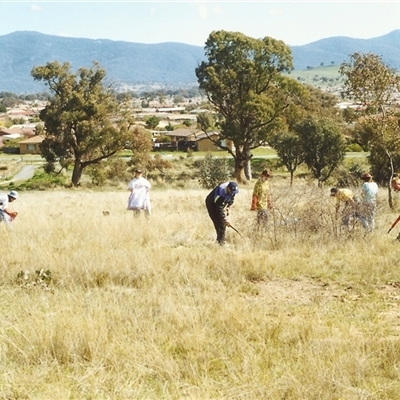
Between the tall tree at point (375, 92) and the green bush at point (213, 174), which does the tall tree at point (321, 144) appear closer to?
the green bush at point (213, 174)

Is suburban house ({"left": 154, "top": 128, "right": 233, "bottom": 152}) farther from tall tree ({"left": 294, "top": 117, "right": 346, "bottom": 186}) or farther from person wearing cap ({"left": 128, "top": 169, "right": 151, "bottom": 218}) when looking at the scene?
person wearing cap ({"left": 128, "top": 169, "right": 151, "bottom": 218})

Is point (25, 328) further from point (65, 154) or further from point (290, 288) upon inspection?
point (65, 154)

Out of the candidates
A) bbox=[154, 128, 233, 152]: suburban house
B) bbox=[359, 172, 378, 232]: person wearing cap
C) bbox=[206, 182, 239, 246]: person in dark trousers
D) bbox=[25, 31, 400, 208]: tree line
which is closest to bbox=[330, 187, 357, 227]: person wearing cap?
bbox=[359, 172, 378, 232]: person wearing cap

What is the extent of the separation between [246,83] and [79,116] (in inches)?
399

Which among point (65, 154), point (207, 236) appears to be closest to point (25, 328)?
point (207, 236)

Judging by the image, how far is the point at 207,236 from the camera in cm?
979

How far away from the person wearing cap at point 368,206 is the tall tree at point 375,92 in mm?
5665

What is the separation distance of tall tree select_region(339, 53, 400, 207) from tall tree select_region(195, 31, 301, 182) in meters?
15.4

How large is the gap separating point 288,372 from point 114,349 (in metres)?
1.42

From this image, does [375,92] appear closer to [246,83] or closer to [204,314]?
[204,314]

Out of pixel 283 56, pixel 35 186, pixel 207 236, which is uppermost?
pixel 283 56

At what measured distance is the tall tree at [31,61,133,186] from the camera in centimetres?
3167

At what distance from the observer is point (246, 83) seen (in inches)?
1296

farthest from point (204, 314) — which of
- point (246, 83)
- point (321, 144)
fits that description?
point (246, 83)
